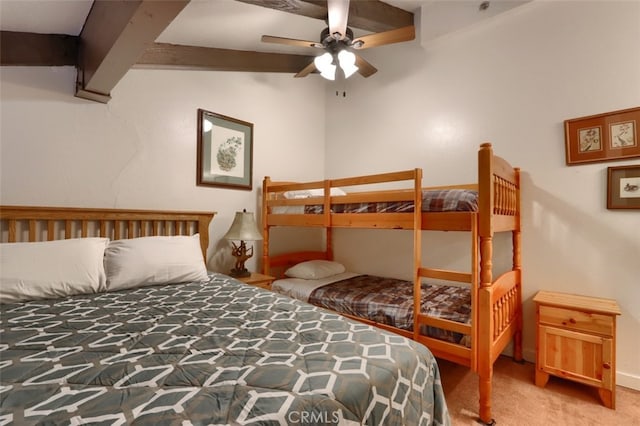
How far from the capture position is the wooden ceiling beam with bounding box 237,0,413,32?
75.4 inches

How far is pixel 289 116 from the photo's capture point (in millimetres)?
3309

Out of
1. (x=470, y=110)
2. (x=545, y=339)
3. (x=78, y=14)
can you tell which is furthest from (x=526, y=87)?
(x=78, y=14)

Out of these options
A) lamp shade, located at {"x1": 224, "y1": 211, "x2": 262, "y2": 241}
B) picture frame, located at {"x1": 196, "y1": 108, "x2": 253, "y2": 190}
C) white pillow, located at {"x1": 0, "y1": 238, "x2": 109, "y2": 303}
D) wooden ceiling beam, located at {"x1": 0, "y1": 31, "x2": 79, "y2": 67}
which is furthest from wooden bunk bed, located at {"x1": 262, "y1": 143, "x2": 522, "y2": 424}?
wooden ceiling beam, located at {"x1": 0, "y1": 31, "x2": 79, "y2": 67}

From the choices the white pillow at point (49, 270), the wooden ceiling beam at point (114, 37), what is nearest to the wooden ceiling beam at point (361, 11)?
the wooden ceiling beam at point (114, 37)

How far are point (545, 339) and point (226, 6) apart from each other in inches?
122

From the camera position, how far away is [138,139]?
2.22 m

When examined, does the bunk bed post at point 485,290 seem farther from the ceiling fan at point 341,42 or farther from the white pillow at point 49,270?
the white pillow at point 49,270

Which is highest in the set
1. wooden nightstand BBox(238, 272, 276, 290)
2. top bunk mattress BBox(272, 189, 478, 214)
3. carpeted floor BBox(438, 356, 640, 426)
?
top bunk mattress BBox(272, 189, 478, 214)

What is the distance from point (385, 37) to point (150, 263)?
2141 mm

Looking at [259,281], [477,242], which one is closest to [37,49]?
[259,281]

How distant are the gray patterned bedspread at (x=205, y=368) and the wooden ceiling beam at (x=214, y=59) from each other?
5.92 ft

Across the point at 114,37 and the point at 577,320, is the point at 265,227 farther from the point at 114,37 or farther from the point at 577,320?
the point at 577,320

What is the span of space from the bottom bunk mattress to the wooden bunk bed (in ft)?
0.18

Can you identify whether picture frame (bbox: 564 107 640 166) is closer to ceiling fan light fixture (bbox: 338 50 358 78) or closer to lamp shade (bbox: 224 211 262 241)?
ceiling fan light fixture (bbox: 338 50 358 78)
